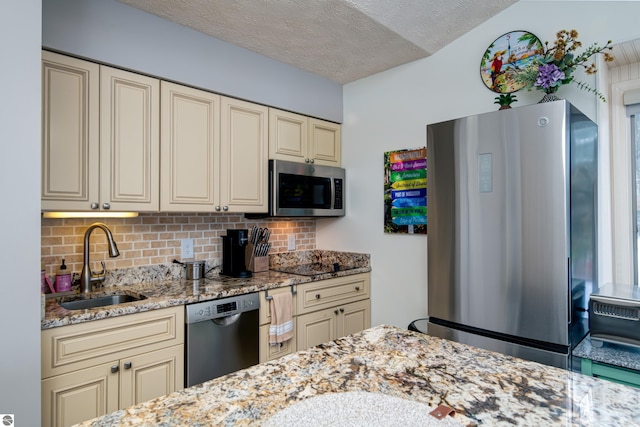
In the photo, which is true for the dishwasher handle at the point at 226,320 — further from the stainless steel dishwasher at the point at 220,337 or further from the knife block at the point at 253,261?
the knife block at the point at 253,261

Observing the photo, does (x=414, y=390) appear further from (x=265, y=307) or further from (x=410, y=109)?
(x=410, y=109)

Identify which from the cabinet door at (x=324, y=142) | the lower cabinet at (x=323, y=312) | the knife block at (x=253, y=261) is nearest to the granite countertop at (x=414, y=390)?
the lower cabinet at (x=323, y=312)

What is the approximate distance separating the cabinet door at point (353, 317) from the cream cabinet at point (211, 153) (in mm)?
1070

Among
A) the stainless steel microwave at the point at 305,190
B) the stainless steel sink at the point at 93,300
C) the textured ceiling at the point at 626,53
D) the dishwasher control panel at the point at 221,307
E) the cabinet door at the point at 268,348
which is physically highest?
the textured ceiling at the point at 626,53

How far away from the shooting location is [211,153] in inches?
101

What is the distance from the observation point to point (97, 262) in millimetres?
2314

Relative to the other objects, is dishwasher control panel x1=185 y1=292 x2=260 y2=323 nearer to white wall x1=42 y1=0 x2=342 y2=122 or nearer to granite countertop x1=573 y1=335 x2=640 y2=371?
white wall x1=42 y1=0 x2=342 y2=122

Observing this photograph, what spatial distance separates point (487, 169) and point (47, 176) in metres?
2.21

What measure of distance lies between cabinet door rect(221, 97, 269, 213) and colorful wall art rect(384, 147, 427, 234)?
3.28 feet

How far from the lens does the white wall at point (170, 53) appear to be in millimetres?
1977

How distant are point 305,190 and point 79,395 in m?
1.97

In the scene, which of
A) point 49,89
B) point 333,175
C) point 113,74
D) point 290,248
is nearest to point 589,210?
point 333,175

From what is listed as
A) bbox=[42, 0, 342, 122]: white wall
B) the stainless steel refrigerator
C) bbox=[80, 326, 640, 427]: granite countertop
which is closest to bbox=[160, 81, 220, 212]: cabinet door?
bbox=[42, 0, 342, 122]: white wall

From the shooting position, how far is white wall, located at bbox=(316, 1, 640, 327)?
2.20 m
